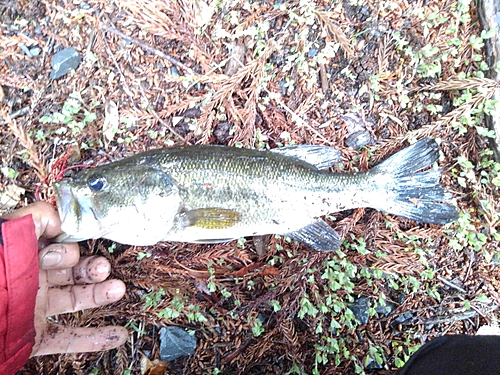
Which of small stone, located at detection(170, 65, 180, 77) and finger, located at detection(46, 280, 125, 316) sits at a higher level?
small stone, located at detection(170, 65, 180, 77)

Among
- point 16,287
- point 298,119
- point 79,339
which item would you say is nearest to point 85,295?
point 79,339

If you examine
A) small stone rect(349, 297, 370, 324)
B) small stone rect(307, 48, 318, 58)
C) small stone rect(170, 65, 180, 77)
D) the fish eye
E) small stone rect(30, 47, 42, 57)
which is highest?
small stone rect(30, 47, 42, 57)

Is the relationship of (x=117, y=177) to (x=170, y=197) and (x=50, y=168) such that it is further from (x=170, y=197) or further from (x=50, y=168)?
(x=50, y=168)

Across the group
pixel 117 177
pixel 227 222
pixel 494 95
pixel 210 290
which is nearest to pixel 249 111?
pixel 227 222

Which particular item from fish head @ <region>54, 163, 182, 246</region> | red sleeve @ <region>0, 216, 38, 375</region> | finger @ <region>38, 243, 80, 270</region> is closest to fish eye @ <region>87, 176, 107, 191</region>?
fish head @ <region>54, 163, 182, 246</region>

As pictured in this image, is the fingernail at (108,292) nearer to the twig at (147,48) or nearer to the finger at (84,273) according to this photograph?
the finger at (84,273)

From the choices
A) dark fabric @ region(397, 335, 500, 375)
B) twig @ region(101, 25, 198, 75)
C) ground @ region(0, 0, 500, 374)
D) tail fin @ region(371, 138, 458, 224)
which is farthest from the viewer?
twig @ region(101, 25, 198, 75)

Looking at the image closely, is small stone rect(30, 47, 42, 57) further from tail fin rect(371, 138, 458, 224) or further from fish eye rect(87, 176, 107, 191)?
tail fin rect(371, 138, 458, 224)

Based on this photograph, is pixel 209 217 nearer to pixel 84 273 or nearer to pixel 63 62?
pixel 84 273
